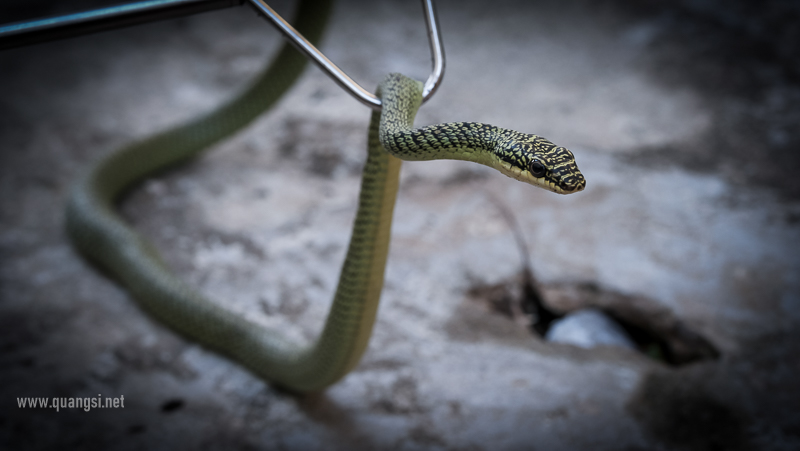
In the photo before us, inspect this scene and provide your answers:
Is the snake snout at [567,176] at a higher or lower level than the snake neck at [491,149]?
higher

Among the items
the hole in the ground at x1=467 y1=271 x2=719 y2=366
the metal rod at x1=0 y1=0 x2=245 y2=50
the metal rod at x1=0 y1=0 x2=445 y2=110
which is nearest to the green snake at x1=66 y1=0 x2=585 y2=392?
the metal rod at x1=0 y1=0 x2=445 y2=110

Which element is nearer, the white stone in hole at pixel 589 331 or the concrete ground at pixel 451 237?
the concrete ground at pixel 451 237

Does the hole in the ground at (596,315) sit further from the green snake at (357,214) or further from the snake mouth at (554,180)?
the snake mouth at (554,180)

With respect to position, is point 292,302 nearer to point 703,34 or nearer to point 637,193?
point 637,193

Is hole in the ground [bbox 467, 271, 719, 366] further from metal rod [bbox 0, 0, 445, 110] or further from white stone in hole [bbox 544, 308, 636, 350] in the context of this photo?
metal rod [bbox 0, 0, 445, 110]

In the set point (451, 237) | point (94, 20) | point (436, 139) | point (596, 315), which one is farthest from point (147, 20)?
point (596, 315)

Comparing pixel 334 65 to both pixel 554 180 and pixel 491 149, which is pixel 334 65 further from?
pixel 554 180

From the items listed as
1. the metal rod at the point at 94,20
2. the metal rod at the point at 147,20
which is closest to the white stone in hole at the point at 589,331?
the metal rod at the point at 147,20
